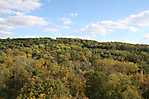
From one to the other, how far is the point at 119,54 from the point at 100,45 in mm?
32401

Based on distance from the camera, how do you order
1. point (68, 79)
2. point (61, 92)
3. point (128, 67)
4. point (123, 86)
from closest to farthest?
point (61, 92) → point (123, 86) → point (68, 79) → point (128, 67)

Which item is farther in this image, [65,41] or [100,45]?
[65,41]

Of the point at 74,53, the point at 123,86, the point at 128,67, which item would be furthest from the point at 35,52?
the point at 123,86

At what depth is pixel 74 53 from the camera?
420 feet

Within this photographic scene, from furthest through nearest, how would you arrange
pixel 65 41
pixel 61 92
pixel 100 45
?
pixel 65 41, pixel 100 45, pixel 61 92

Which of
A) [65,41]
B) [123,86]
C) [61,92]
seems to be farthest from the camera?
[65,41]

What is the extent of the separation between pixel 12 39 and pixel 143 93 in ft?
351

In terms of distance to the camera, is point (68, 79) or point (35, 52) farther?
point (35, 52)

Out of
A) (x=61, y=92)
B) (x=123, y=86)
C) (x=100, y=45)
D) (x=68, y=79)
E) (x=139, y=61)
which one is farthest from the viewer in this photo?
(x=100, y=45)

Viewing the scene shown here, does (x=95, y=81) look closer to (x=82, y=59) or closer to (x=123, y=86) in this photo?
(x=123, y=86)

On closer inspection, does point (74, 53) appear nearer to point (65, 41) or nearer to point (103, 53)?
point (103, 53)

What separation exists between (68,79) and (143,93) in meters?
12.8

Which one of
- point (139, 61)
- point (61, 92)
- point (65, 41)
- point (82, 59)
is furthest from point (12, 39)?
point (61, 92)

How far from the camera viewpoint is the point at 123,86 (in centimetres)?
6262
